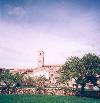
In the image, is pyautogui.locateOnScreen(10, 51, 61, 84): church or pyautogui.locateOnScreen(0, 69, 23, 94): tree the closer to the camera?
pyautogui.locateOnScreen(0, 69, 23, 94): tree

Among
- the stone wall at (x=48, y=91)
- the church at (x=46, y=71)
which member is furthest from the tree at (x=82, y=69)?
the church at (x=46, y=71)

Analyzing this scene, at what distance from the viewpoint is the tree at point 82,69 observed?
57763mm

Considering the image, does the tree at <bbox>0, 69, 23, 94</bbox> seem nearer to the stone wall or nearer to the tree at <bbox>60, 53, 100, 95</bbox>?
the stone wall

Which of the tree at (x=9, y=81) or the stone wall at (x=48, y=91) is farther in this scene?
the tree at (x=9, y=81)

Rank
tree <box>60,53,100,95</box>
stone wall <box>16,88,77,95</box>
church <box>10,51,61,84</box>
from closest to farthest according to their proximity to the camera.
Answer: tree <box>60,53,100,95</box>, stone wall <box>16,88,77,95</box>, church <box>10,51,61,84</box>

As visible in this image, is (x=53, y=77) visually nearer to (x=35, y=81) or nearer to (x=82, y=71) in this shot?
(x=35, y=81)

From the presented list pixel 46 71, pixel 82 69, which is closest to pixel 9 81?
pixel 82 69

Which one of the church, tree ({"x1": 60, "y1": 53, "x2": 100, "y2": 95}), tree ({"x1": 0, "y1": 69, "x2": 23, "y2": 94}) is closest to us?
tree ({"x1": 60, "y1": 53, "x2": 100, "y2": 95})

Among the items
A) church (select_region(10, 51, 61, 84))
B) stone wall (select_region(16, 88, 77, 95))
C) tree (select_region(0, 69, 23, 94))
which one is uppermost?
church (select_region(10, 51, 61, 84))

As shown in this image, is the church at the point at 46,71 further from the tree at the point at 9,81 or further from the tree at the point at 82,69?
the tree at the point at 82,69

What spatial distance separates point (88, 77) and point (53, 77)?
148 feet

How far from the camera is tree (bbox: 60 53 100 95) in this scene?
57763 mm

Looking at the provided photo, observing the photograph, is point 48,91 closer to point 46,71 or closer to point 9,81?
point 9,81

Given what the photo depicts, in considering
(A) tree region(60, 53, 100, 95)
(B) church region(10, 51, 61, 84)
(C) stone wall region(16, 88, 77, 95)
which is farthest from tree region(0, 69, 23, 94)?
(B) church region(10, 51, 61, 84)
